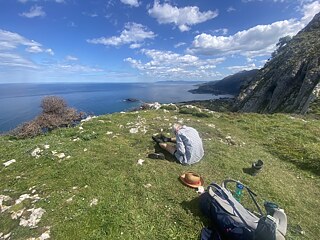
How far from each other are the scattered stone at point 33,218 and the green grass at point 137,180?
0.13m

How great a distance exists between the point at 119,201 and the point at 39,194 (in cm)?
278

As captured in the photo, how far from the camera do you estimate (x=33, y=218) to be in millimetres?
6250

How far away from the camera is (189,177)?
808 centimetres

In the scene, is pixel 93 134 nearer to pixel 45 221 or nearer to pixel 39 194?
pixel 39 194

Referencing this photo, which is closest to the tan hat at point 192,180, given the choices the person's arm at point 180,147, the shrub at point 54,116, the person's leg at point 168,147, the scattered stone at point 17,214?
the person's arm at point 180,147

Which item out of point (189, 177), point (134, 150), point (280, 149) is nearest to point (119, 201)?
point (189, 177)

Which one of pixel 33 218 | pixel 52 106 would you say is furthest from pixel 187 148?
pixel 52 106

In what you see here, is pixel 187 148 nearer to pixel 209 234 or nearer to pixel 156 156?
pixel 156 156

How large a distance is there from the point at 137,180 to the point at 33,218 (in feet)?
11.4

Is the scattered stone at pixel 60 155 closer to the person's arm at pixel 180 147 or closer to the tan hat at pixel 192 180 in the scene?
the person's arm at pixel 180 147

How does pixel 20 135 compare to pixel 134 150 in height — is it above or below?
below

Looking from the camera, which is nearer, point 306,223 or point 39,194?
point 306,223

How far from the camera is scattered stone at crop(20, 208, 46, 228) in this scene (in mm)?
6043

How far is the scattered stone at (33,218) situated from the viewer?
6.04 m
